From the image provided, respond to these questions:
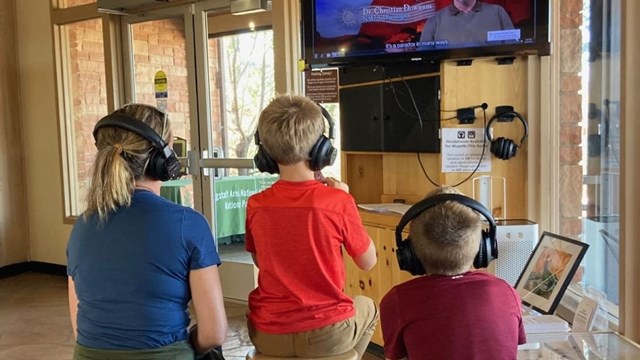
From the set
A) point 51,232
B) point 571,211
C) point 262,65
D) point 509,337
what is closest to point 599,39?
point 571,211

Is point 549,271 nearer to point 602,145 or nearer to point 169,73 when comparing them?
point 602,145

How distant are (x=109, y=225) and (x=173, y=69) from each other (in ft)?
10.8

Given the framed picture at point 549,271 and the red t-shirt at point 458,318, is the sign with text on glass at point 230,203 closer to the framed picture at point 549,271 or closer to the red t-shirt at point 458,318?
the framed picture at point 549,271

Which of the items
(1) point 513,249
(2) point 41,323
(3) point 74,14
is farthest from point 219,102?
(1) point 513,249

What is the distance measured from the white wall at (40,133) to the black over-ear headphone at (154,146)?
4.26 metres

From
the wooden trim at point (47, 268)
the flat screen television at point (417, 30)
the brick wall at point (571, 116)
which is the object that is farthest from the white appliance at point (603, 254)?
the wooden trim at point (47, 268)

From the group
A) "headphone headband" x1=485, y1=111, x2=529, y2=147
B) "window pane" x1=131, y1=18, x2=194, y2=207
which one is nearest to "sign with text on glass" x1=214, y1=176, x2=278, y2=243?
"window pane" x1=131, y1=18, x2=194, y2=207

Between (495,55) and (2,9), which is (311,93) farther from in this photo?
(2,9)

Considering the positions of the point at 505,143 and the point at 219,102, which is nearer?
the point at 505,143

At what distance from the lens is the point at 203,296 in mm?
1561

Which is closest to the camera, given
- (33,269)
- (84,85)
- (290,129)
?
(290,129)

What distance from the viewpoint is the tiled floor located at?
3.59 meters

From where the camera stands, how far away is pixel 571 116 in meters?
2.52

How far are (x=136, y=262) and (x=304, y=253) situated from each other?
17.3 inches
